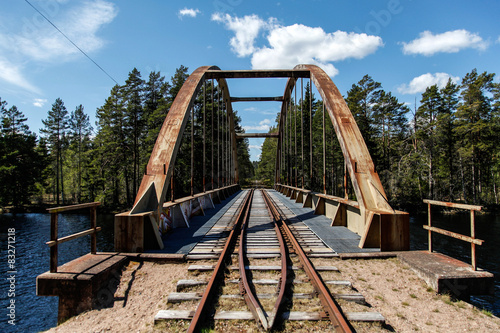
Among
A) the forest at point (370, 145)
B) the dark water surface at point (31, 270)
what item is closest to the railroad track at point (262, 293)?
the dark water surface at point (31, 270)

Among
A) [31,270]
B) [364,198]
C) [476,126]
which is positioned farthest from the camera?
Result: [476,126]

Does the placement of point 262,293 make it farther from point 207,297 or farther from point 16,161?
point 16,161

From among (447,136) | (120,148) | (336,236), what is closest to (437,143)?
(447,136)

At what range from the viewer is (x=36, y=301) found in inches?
282

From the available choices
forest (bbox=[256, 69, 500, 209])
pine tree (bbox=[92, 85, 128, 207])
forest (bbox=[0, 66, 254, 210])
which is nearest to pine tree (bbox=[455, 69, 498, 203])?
forest (bbox=[256, 69, 500, 209])

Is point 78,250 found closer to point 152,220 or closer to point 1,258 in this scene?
point 1,258

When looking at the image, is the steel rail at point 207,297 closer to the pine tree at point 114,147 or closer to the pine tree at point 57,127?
the pine tree at point 114,147

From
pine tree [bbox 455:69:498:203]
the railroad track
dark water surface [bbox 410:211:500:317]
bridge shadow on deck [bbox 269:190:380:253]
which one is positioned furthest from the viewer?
pine tree [bbox 455:69:498:203]

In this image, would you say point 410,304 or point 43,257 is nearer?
point 410,304

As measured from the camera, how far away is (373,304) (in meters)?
2.91

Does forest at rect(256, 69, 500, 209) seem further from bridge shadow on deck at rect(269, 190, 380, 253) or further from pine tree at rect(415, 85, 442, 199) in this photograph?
bridge shadow on deck at rect(269, 190, 380, 253)

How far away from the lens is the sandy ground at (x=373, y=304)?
2.58m

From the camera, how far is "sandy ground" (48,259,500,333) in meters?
2.58

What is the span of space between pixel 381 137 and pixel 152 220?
121ft
